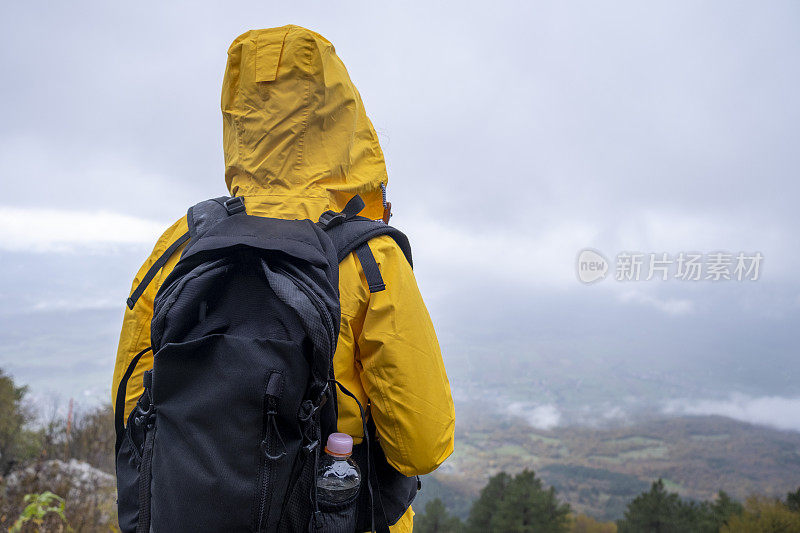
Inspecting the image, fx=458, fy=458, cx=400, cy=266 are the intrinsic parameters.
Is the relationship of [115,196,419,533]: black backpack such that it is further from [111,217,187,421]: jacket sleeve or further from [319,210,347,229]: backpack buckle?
[111,217,187,421]: jacket sleeve

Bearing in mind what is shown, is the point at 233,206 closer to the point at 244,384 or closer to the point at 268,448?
the point at 244,384

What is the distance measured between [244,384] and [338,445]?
0.35 metres

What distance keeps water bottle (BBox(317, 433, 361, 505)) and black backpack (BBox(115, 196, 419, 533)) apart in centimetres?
3

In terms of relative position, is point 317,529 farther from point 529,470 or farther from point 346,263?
point 529,470

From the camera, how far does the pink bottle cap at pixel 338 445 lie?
137cm

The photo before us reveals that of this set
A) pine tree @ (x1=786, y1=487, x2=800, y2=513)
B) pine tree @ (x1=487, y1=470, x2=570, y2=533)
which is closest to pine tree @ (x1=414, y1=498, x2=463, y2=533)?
pine tree @ (x1=487, y1=470, x2=570, y2=533)

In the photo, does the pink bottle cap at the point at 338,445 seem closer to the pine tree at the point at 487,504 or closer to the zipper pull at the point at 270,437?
the zipper pull at the point at 270,437

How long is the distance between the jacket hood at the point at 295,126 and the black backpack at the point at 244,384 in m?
0.22

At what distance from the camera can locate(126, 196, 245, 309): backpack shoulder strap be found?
1.57 meters

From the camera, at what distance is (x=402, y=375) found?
4.65 ft

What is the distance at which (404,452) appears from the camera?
1.47 m

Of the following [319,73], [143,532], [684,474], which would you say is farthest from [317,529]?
[684,474]

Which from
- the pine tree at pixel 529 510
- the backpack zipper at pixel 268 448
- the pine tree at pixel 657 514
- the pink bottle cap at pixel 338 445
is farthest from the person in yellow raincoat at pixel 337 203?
the pine tree at pixel 657 514

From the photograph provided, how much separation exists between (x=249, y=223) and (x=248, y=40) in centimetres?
75
